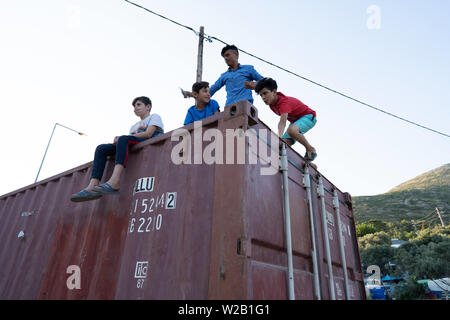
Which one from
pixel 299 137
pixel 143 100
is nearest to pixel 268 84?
pixel 299 137

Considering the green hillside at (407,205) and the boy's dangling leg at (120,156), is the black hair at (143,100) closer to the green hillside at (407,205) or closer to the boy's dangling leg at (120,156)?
the boy's dangling leg at (120,156)

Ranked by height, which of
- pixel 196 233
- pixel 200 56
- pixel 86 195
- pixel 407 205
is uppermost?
pixel 407 205

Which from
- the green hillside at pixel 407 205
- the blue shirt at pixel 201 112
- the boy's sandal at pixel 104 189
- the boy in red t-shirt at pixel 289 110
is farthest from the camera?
the green hillside at pixel 407 205

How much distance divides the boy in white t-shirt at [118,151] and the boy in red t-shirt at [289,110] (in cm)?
124

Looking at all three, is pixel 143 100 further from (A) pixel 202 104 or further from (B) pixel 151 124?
(A) pixel 202 104

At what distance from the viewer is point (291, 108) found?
127 inches

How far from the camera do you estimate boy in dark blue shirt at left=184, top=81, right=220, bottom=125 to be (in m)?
3.48

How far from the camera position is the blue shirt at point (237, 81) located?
12.3 feet

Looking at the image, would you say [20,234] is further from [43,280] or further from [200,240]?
[200,240]

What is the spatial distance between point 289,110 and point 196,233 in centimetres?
190

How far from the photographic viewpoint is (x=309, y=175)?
281 cm

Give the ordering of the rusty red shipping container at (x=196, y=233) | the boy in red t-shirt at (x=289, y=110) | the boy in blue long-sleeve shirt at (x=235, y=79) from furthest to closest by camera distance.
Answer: the boy in blue long-sleeve shirt at (x=235, y=79) → the boy in red t-shirt at (x=289, y=110) → the rusty red shipping container at (x=196, y=233)

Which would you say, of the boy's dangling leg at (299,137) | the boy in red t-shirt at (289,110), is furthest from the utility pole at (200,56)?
the boy's dangling leg at (299,137)
